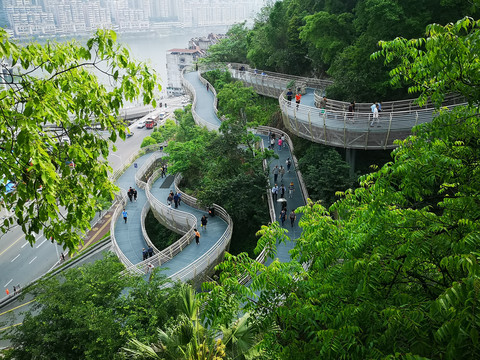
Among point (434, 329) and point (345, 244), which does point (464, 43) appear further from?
point (434, 329)

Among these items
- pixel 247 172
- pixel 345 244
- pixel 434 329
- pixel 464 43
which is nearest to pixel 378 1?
pixel 247 172

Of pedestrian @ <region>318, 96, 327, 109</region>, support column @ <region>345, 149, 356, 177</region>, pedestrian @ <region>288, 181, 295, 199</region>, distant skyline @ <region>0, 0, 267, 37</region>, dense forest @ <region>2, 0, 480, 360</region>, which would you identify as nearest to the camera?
dense forest @ <region>2, 0, 480, 360</region>

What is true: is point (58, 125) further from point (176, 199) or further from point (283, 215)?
point (176, 199)

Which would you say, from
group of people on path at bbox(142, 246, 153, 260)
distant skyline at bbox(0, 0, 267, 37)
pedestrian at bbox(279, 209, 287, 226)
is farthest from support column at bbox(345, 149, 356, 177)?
distant skyline at bbox(0, 0, 267, 37)

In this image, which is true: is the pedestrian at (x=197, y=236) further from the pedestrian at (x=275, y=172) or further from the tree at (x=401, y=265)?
the tree at (x=401, y=265)

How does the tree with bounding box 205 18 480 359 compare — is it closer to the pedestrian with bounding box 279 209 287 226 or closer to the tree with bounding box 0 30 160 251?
the tree with bounding box 0 30 160 251

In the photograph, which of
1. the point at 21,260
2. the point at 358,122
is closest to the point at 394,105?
the point at 358,122
